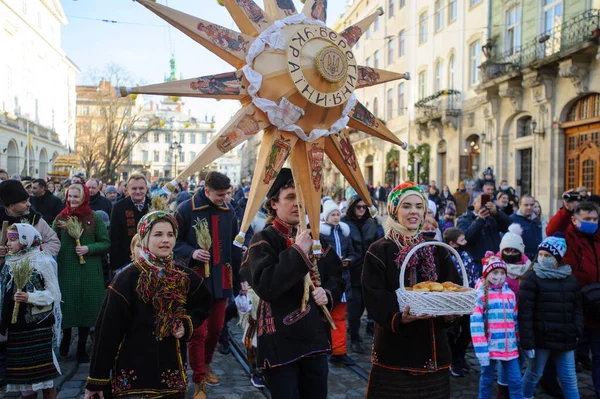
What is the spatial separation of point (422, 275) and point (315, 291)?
0.71 meters

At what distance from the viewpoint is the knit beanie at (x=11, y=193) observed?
5143 mm

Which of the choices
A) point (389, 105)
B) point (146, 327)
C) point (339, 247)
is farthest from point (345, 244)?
point (389, 105)

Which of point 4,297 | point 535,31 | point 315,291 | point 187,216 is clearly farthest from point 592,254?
point 535,31

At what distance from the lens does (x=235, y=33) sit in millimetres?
3219

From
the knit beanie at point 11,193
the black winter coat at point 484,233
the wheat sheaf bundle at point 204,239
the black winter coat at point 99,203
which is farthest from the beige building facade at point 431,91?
the knit beanie at point 11,193

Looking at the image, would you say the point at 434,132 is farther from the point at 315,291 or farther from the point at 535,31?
the point at 315,291

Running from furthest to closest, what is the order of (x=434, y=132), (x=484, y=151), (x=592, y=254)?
(x=434, y=132)
(x=484, y=151)
(x=592, y=254)

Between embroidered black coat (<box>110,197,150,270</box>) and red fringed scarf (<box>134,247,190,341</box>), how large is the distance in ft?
9.41

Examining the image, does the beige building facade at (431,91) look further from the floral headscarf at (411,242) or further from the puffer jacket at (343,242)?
the floral headscarf at (411,242)

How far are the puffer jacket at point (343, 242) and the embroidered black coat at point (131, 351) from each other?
325 cm

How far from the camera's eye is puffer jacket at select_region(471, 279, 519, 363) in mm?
4719

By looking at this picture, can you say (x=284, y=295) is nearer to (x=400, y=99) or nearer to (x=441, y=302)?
(x=441, y=302)

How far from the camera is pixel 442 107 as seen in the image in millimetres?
25000

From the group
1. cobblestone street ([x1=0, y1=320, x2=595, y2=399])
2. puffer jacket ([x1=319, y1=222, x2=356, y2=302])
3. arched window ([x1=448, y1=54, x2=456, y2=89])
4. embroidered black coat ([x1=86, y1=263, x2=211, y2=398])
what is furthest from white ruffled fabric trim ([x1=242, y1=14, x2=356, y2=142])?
arched window ([x1=448, y1=54, x2=456, y2=89])
